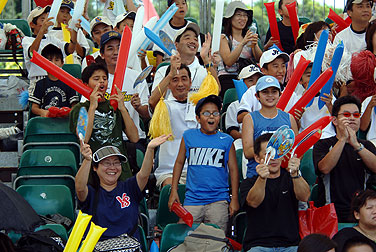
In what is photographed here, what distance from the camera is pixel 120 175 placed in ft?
22.8

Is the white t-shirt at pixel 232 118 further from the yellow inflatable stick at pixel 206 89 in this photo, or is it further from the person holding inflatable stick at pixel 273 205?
the person holding inflatable stick at pixel 273 205

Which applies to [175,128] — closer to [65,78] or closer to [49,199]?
[65,78]

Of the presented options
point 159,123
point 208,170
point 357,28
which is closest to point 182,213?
point 208,170

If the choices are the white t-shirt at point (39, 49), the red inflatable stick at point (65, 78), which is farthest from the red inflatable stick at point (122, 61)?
the white t-shirt at point (39, 49)

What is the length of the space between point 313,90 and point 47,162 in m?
2.61

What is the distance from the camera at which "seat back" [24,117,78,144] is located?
7.89 meters

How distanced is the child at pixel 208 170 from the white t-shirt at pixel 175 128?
0.64 meters

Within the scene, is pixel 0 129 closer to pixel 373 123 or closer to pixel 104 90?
pixel 104 90

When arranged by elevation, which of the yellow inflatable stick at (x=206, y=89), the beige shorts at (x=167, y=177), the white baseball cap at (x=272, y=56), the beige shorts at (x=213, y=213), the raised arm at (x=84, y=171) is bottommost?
the beige shorts at (x=213, y=213)

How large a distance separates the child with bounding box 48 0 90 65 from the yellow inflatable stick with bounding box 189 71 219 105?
7.57ft

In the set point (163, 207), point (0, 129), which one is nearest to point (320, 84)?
point (163, 207)

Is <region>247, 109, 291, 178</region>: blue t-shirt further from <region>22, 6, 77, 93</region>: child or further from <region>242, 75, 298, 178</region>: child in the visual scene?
<region>22, 6, 77, 93</region>: child

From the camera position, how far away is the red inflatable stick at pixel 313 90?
7.37m

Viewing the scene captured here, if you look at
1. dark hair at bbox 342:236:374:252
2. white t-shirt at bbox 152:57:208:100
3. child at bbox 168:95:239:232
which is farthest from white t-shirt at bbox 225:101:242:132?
dark hair at bbox 342:236:374:252
